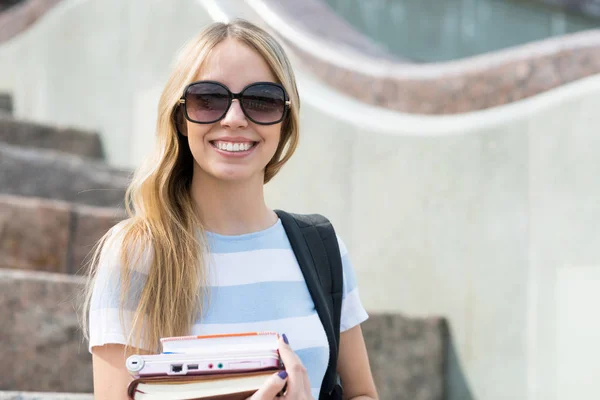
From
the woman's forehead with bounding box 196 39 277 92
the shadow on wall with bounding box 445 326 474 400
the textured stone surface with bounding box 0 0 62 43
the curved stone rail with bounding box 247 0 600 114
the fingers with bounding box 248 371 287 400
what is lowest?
the shadow on wall with bounding box 445 326 474 400

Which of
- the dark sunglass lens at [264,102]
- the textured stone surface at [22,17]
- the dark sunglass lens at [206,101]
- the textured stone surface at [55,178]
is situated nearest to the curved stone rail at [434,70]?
the textured stone surface at [55,178]

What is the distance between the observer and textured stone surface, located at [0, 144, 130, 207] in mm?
4598

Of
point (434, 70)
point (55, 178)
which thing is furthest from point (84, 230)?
point (434, 70)

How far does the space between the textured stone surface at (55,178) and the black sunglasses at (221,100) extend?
278 cm

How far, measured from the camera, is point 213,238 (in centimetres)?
189

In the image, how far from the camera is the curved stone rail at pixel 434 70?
11.5 ft

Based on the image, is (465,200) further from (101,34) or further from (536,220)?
(101,34)

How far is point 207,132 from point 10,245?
90.7 inches

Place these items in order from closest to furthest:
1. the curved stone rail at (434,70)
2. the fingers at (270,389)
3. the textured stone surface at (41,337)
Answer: the fingers at (270,389)
the textured stone surface at (41,337)
the curved stone rail at (434,70)

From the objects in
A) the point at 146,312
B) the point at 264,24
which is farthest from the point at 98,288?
the point at 264,24

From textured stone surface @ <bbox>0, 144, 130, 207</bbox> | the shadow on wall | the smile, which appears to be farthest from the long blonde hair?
textured stone surface @ <bbox>0, 144, 130, 207</bbox>

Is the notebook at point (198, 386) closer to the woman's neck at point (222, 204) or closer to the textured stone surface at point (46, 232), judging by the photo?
the woman's neck at point (222, 204)

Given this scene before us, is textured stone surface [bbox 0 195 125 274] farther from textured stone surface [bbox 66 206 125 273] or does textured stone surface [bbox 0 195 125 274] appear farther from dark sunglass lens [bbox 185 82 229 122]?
dark sunglass lens [bbox 185 82 229 122]

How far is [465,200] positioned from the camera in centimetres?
367
